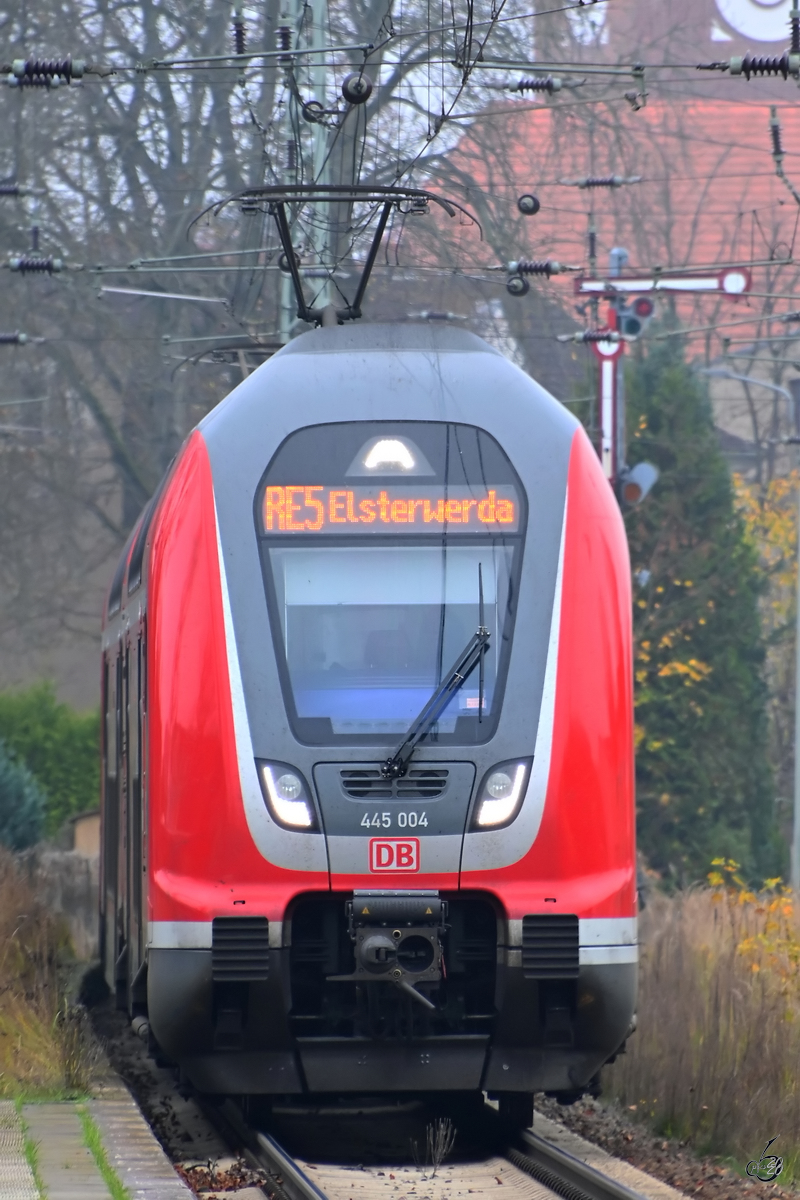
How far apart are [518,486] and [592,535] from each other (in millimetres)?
366

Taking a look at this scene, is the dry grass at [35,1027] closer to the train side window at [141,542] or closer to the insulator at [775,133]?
the train side window at [141,542]

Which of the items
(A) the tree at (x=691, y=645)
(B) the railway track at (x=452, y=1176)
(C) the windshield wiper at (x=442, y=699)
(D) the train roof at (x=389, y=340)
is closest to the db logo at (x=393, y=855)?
(C) the windshield wiper at (x=442, y=699)

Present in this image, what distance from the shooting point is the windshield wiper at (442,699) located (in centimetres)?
773

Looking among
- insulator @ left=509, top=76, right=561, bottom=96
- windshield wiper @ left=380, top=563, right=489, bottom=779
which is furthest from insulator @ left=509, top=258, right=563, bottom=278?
windshield wiper @ left=380, top=563, right=489, bottom=779

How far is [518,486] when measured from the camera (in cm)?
823

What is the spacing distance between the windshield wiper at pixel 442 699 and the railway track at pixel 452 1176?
1586 mm

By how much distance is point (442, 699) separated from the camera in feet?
25.9

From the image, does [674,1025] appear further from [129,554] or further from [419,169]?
[419,169]

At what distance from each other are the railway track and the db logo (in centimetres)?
120

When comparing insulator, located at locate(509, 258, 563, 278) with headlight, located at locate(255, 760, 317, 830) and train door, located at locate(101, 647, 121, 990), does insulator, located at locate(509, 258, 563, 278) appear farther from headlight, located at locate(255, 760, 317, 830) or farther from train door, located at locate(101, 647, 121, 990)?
headlight, located at locate(255, 760, 317, 830)

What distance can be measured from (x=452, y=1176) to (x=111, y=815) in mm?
3723

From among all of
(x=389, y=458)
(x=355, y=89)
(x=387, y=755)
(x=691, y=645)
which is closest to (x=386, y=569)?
(x=389, y=458)

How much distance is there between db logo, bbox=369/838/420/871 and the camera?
301 inches

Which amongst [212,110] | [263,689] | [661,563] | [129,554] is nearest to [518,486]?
[263,689]
